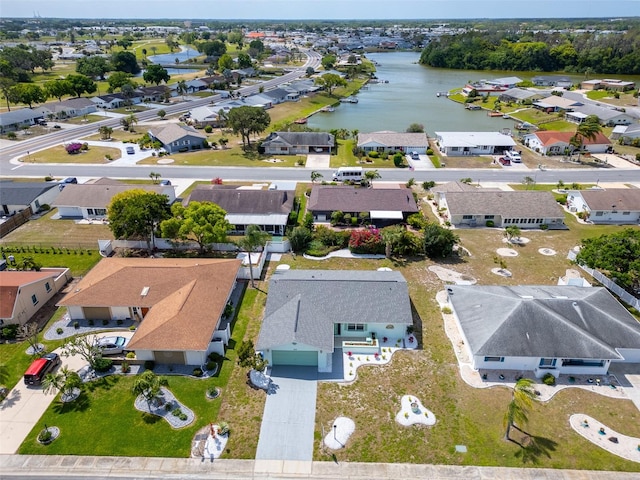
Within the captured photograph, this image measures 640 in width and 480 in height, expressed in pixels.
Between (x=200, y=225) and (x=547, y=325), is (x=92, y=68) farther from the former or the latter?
(x=547, y=325)

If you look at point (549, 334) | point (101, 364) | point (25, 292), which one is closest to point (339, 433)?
point (549, 334)

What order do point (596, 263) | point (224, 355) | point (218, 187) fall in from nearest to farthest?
point (224, 355) < point (596, 263) < point (218, 187)

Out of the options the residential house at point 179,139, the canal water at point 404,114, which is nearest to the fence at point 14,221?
the residential house at point 179,139

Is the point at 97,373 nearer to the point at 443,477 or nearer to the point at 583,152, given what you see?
the point at 443,477

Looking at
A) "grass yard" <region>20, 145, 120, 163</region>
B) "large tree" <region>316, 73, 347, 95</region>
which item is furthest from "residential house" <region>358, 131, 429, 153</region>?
"large tree" <region>316, 73, 347, 95</region>

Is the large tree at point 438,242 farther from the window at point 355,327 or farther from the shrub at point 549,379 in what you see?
the shrub at point 549,379

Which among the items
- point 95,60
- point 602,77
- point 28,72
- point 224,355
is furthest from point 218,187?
point 602,77

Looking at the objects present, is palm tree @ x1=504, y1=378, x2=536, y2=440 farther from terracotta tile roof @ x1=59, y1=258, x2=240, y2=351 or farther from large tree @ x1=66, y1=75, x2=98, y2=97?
large tree @ x1=66, y1=75, x2=98, y2=97
